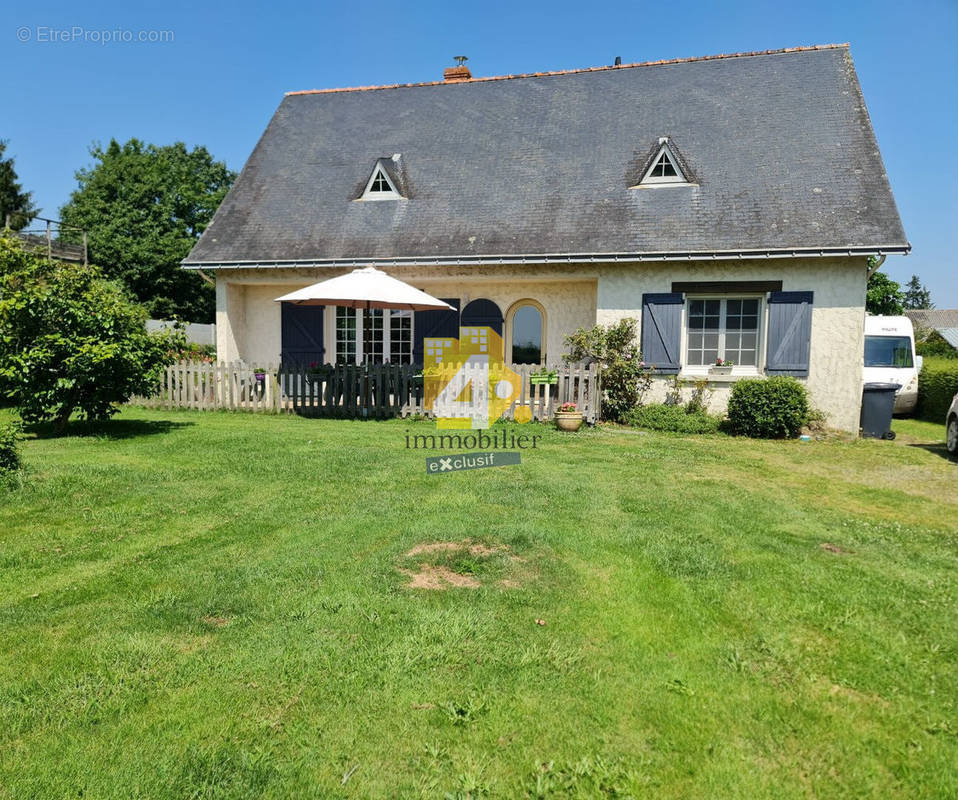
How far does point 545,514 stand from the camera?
547 cm

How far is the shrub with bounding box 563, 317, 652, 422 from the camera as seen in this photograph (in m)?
12.2

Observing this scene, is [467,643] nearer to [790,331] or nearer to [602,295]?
[602,295]

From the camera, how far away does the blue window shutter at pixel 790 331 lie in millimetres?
11920

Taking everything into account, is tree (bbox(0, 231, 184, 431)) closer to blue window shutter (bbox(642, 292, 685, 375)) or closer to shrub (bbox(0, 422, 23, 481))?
shrub (bbox(0, 422, 23, 481))

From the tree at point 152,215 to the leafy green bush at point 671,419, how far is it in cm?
3152

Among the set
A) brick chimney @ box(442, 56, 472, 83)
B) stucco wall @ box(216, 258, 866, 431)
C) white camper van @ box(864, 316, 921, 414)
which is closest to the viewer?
stucco wall @ box(216, 258, 866, 431)

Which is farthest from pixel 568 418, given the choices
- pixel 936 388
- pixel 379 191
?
pixel 936 388

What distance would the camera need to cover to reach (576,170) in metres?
14.4

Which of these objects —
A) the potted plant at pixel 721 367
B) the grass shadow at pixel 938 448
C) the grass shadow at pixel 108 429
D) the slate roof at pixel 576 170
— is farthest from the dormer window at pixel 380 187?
the grass shadow at pixel 938 448

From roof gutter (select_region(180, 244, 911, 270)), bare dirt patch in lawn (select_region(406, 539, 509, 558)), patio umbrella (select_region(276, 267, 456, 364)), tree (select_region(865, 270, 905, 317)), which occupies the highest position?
tree (select_region(865, 270, 905, 317))

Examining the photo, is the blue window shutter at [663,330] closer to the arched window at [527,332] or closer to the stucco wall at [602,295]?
the stucco wall at [602,295]

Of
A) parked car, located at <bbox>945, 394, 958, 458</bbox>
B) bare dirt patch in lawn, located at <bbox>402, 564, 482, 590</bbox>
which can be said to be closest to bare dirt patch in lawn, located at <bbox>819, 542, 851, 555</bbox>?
bare dirt patch in lawn, located at <bbox>402, 564, 482, 590</bbox>

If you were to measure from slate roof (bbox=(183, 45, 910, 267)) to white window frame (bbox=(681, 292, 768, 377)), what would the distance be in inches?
37.6

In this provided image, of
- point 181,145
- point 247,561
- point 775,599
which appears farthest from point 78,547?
point 181,145
